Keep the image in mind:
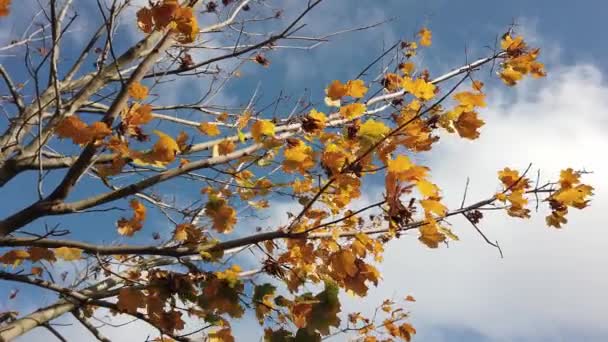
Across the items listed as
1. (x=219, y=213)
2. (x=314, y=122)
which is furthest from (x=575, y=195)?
(x=219, y=213)

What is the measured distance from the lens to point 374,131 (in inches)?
66.0

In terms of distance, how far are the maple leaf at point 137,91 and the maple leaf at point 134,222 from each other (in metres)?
0.59

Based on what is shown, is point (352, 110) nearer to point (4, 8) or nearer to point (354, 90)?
point (354, 90)

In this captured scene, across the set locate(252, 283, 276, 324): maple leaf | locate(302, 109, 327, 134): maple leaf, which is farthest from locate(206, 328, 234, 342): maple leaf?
locate(302, 109, 327, 134): maple leaf

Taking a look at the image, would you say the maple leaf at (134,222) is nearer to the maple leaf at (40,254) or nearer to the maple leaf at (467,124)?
the maple leaf at (40,254)

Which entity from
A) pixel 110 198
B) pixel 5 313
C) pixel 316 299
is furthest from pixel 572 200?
pixel 5 313

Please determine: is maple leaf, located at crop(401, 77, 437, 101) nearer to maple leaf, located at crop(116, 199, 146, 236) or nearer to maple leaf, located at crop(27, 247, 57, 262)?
maple leaf, located at crop(116, 199, 146, 236)

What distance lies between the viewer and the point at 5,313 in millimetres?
3527

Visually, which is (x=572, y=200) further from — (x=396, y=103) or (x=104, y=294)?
(x=104, y=294)

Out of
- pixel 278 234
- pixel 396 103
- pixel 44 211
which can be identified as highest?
pixel 396 103

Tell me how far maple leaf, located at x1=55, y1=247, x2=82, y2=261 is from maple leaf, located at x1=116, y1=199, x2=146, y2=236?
1.09 feet

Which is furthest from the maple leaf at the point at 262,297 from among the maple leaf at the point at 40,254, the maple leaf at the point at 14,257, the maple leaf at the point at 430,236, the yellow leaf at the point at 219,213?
the maple leaf at the point at 14,257

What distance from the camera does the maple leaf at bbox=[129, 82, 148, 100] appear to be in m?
1.97

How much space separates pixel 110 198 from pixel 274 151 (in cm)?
81
